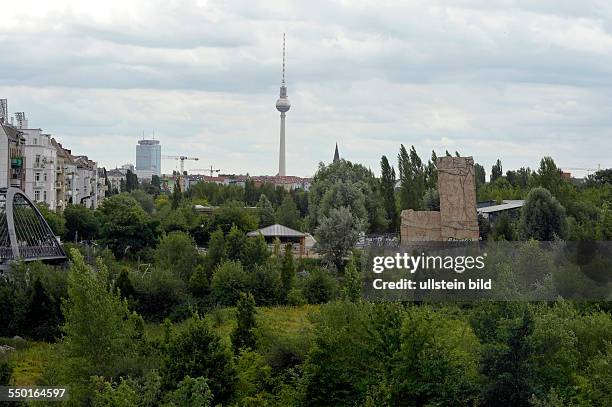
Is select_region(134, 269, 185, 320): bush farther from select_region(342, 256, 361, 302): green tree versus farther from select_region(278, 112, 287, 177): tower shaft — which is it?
select_region(278, 112, 287, 177): tower shaft

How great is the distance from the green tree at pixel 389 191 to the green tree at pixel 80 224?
49.7 ft

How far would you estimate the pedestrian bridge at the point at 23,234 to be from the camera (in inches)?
1245

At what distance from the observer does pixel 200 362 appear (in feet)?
57.1

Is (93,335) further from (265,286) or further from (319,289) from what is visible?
(319,289)

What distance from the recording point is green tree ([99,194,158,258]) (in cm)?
4250

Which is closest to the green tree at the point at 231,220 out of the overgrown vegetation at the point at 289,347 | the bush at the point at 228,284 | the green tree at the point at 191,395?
the bush at the point at 228,284

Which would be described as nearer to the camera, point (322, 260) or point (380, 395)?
point (380, 395)

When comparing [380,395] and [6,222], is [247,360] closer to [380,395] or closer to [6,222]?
[380,395]

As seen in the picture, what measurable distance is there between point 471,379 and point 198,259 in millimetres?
20275

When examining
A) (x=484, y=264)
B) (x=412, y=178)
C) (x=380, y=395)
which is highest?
(x=412, y=178)

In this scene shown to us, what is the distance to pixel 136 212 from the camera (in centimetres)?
4378

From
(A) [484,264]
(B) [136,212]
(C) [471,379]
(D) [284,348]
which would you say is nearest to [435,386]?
(C) [471,379]

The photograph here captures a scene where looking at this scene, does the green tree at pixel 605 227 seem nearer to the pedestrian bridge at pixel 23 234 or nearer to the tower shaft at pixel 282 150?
the pedestrian bridge at pixel 23 234

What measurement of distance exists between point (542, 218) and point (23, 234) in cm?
2032
